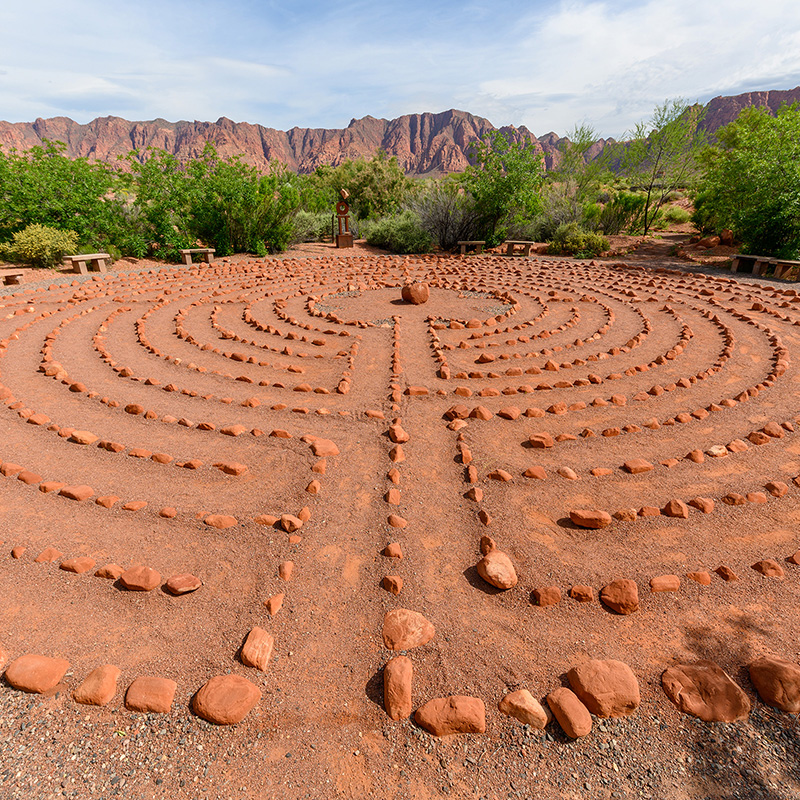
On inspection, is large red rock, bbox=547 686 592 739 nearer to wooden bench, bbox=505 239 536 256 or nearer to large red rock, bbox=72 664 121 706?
large red rock, bbox=72 664 121 706

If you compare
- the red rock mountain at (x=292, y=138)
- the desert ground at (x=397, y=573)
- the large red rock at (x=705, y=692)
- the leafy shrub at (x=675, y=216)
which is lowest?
the desert ground at (x=397, y=573)

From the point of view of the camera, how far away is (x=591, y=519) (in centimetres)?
435

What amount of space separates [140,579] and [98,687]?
0.90 metres

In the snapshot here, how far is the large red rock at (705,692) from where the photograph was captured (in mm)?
2793

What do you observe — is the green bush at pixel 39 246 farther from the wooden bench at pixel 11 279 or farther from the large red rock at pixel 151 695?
the large red rock at pixel 151 695

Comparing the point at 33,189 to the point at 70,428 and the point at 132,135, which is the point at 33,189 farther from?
the point at 132,135

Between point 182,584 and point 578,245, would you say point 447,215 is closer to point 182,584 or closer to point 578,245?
point 578,245

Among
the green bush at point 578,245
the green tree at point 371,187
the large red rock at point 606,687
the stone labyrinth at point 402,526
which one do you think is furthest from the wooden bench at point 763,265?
the green tree at point 371,187

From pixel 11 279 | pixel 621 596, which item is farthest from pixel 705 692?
pixel 11 279

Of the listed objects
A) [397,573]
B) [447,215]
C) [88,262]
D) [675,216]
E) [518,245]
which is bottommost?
[397,573]

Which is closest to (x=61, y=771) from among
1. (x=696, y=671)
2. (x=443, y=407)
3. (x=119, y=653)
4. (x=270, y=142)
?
(x=119, y=653)

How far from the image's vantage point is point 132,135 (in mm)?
162000

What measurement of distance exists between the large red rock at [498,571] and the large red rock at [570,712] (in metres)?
0.89

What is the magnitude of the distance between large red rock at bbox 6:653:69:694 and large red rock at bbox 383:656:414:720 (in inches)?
83.7
